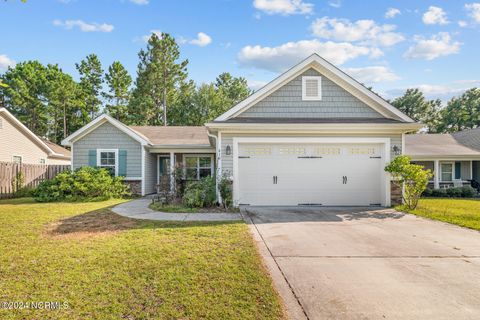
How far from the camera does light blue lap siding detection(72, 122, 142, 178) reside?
13.8 meters

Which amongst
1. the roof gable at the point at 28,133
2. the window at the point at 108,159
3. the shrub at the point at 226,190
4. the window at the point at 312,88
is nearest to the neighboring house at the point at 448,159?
the window at the point at 312,88

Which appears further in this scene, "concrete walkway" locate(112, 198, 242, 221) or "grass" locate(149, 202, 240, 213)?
"grass" locate(149, 202, 240, 213)

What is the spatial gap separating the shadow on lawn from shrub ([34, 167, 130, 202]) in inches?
176

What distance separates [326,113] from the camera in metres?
10.6

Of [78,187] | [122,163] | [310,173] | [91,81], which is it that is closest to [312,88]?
[310,173]

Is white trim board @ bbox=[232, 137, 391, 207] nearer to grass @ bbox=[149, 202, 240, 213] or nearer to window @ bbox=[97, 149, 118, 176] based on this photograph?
grass @ bbox=[149, 202, 240, 213]


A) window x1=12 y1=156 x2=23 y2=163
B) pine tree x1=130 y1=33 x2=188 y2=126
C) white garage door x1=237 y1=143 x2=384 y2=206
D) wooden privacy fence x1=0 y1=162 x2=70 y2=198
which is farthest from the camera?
pine tree x1=130 y1=33 x2=188 y2=126

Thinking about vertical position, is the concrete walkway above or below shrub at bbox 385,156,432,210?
below

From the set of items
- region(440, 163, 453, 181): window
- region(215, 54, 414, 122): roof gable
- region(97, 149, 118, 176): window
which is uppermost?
region(215, 54, 414, 122): roof gable

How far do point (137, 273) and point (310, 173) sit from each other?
7668mm

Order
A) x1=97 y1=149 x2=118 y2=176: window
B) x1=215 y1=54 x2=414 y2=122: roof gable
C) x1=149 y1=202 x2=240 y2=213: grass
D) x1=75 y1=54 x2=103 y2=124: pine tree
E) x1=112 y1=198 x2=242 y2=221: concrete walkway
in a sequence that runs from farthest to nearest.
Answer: x1=75 y1=54 x2=103 y2=124: pine tree < x1=97 y1=149 x2=118 y2=176: window < x1=215 y1=54 x2=414 y2=122: roof gable < x1=149 y1=202 x2=240 y2=213: grass < x1=112 y1=198 x2=242 y2=221: concrete walkway

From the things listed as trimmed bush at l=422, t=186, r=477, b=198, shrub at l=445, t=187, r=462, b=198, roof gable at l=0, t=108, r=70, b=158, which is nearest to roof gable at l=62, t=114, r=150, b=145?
roof gable at l=0, t=108, r=70, b=158

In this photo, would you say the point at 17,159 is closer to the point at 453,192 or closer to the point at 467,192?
the point at 453,192

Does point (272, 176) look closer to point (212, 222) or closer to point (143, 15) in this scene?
point (212, 222)
